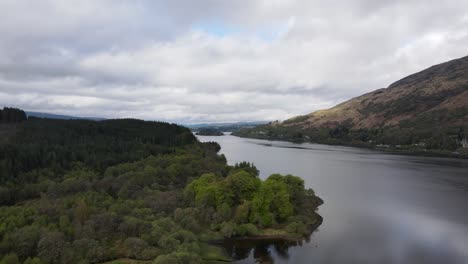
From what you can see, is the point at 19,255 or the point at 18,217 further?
the point at 18,217

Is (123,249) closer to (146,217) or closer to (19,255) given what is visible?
(146,217)

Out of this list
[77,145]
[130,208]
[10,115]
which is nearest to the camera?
[130,208]

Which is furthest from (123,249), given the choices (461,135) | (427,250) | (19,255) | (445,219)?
(461,135)

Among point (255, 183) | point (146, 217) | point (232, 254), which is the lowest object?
point (232, 254)

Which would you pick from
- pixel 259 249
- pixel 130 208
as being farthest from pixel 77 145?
pixel 259 249

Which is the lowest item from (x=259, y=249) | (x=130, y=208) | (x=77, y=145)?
(x=259, y=249)

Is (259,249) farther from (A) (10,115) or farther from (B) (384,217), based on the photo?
(A) (10,115)

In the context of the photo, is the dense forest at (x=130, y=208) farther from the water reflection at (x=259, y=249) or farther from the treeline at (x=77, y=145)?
the water reflection at (x=259, y=249)

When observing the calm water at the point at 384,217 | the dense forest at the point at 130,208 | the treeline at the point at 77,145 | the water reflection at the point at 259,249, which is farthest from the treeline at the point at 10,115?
the water reflection at the point at 259,249
